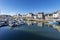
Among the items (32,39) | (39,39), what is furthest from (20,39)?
(39,39)

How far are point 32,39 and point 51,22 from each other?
4586 mm

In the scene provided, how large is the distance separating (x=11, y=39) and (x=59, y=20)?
16.4 ft

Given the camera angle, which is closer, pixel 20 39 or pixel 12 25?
pixel 20 39

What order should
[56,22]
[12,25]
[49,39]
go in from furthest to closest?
[56,22]
[12,25]
[49,39]

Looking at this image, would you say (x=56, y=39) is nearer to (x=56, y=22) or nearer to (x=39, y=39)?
(x=39, y=39)

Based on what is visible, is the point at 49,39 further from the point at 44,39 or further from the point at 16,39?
the point at 16,39

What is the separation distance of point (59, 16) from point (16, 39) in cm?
508

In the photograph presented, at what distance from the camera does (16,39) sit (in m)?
2.70

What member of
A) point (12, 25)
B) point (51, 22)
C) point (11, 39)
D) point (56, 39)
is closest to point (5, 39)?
point (11, 39)

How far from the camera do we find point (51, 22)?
22.9 ft

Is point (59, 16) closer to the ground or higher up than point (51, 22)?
higher up

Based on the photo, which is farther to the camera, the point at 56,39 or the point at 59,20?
the point at 59,20

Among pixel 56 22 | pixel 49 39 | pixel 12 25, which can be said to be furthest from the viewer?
pixel 56 22

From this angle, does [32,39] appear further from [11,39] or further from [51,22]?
[51,22]
